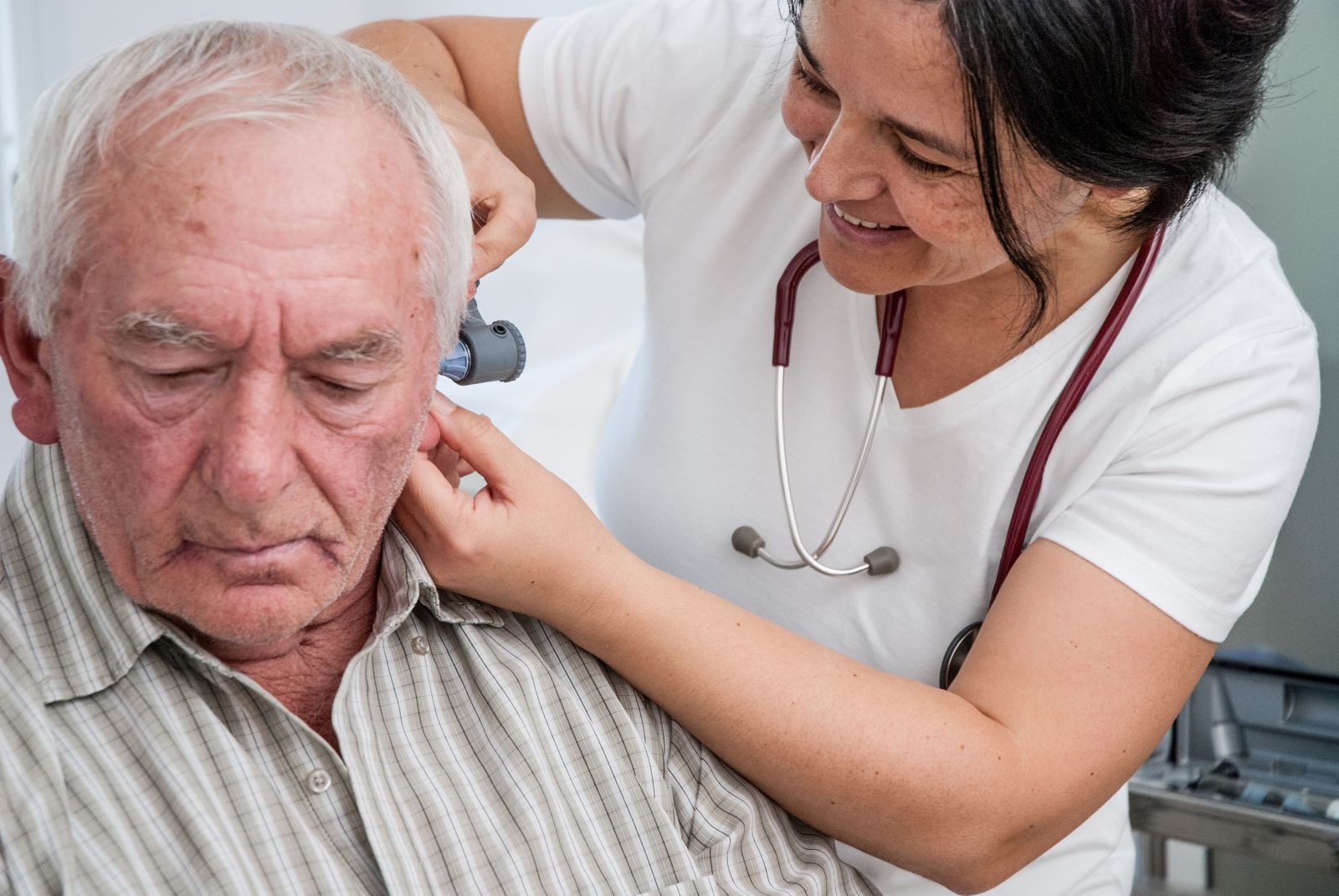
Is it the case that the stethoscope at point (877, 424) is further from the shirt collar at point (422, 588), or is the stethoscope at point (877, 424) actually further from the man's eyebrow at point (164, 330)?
the man's eyebrow at point (164, 330)

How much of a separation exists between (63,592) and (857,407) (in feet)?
2.84

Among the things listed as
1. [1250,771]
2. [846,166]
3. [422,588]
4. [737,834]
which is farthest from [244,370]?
[1250,771]

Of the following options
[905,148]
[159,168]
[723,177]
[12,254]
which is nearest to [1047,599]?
[905,148]

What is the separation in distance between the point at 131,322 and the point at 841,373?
818 millimetres

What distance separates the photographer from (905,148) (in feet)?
3.88

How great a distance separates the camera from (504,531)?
47.7 inches

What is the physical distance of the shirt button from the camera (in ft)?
3.85

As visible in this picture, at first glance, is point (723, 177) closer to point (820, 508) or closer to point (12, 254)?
point (820, 508)

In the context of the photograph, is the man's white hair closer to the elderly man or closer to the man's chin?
the elderly man

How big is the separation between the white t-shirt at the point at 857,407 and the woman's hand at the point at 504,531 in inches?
14.9

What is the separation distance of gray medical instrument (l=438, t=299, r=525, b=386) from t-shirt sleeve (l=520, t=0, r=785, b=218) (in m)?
0.43

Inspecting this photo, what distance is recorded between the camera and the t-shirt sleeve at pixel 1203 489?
1.30 metres

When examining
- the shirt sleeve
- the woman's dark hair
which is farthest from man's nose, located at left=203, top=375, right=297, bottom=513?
the woman's dark hair

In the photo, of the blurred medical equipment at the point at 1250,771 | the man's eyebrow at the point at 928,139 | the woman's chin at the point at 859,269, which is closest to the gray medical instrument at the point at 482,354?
the woman's chin at the point at 859,269
